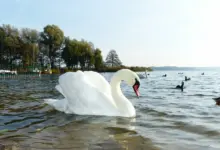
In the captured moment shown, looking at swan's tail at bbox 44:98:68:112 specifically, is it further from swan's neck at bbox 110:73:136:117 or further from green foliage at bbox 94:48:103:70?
green foliage at bbox 94:48:103:70

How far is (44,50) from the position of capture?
69500 millimetres

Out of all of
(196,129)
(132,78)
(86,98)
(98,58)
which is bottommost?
(196,129)

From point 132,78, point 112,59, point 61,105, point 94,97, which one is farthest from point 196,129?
point 112,59

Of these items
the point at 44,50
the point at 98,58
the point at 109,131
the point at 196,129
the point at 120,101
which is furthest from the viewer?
the point at 98,58

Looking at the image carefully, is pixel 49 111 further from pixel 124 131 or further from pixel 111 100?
pixel 124 131

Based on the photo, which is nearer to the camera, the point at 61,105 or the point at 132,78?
the point at 132,78

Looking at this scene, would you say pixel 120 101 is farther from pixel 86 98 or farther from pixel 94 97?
pixel 86 98

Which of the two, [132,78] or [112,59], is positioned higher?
[112,59]

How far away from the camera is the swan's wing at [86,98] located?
7625 millimetres

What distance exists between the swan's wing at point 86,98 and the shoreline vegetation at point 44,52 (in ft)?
151

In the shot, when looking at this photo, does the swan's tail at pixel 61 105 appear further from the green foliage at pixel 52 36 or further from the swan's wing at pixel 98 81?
the green foliage at pixel 52 36

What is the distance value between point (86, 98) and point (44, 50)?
211 ft

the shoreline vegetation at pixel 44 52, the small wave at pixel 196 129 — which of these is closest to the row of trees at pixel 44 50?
the shoreline vegetation at pixel 44 52

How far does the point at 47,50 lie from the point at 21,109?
62334 mm
